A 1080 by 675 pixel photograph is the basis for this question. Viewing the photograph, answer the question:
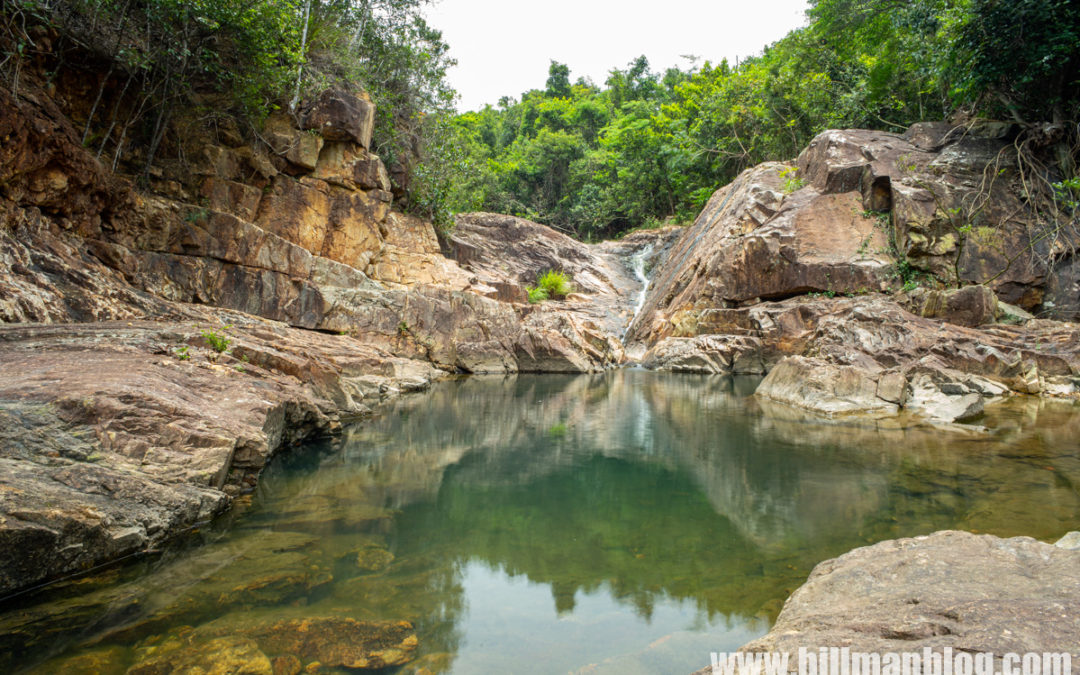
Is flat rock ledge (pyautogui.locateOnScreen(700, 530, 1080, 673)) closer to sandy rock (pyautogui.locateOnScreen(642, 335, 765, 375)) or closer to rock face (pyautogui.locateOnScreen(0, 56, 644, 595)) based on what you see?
rock face (pyautogui.locateOnScreen(0, 56, 644, 595))

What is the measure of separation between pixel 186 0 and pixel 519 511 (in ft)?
34.6

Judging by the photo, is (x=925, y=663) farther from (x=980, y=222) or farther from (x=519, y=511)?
(x=980, y=222)

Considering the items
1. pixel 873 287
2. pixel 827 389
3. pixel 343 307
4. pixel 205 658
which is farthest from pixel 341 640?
pixel 873 287

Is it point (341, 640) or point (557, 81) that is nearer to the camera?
point (341, 640)

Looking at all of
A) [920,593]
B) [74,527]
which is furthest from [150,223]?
[920,593]

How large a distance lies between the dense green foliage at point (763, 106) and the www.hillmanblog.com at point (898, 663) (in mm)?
17162

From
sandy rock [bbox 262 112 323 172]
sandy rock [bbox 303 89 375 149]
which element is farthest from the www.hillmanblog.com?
sandy rock [bbox 303 89 375 149]

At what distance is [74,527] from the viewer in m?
2.99

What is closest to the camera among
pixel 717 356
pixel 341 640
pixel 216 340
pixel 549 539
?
pixel 341 640

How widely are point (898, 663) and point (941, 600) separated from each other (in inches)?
24.2

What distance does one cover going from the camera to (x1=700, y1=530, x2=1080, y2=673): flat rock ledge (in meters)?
1.68

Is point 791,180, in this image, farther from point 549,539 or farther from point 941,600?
point 941,600

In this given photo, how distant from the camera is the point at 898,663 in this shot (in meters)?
1.62

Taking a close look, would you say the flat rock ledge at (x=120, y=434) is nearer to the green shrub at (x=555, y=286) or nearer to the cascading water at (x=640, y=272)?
the green shrub at (x=555, y=286)
